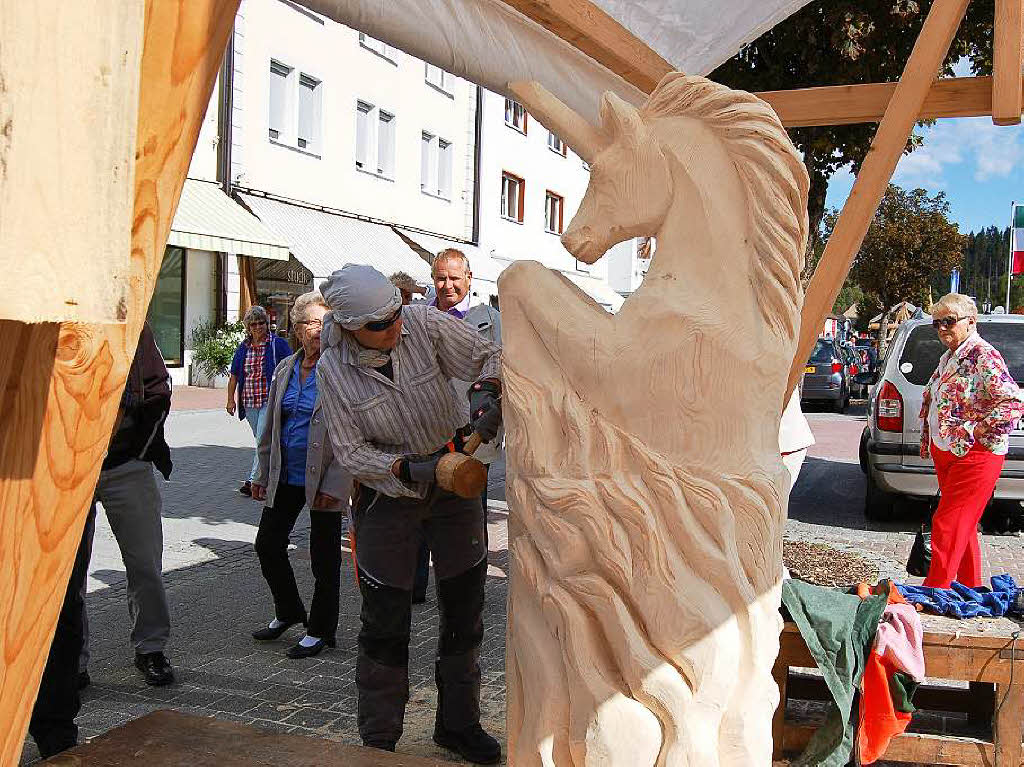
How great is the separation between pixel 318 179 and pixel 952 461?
1400cm

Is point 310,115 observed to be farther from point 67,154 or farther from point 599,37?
point 67,154

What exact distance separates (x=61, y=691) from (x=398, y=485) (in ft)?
3.97

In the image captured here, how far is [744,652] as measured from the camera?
5.88ft

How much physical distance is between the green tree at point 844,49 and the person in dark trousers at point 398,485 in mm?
4580

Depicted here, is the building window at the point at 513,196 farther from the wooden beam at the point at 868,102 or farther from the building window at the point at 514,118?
the wooden beam at the point at 868,102

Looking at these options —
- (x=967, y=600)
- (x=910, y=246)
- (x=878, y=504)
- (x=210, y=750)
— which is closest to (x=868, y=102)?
(x=967, y=600)

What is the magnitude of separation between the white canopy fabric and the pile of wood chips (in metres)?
3.18

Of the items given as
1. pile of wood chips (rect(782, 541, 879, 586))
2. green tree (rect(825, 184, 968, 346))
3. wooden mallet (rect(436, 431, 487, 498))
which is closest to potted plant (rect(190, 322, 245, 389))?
pile of wood chips (rect(782, 541, 879, 586))

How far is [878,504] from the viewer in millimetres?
7758

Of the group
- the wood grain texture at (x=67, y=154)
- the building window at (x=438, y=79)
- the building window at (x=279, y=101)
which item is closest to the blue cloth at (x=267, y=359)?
the wood grain texture at (x=67, y=154)

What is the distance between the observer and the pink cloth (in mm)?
2957

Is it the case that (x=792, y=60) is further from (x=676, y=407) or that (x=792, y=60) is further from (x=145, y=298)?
(x=145, y=298)

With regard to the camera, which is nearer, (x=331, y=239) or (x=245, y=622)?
(x=245, y=622)

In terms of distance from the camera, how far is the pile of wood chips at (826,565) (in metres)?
5.76
